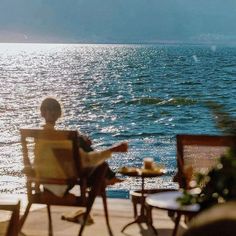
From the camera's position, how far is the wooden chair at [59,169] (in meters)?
5.96

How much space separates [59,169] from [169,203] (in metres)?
0.91

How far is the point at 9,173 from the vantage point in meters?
22.6

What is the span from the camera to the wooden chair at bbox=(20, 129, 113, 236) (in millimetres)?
5961

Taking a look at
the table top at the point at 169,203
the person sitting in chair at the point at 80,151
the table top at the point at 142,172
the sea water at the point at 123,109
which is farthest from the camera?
the sea water at the point at 123,109

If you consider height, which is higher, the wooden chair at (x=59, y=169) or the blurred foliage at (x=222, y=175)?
the blurred foliage at (x=222, y=175)

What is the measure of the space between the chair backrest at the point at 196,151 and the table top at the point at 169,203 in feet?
0.73

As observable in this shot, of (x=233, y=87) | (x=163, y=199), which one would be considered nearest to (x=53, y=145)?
(x=163, y=199)

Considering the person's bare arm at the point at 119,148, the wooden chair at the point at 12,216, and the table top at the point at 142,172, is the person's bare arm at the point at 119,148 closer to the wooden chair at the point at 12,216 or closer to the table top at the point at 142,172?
the table top at the point at 142,172

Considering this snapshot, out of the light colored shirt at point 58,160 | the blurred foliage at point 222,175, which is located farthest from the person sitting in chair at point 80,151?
the blurred foliage at point 222,175

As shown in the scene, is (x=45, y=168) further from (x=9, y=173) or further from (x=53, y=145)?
(x=9, y=173)

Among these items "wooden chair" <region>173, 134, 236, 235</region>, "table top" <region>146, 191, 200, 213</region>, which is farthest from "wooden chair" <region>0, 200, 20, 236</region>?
"wooden chair" <region>173, 134, 236, 235</region>

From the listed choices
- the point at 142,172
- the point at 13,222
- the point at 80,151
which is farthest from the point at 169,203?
the point at 13,222

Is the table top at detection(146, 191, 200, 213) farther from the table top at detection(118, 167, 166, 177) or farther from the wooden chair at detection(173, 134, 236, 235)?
the table top at detection(118, 167, 166, 177)

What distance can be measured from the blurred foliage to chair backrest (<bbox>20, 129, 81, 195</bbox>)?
226 centimetres
